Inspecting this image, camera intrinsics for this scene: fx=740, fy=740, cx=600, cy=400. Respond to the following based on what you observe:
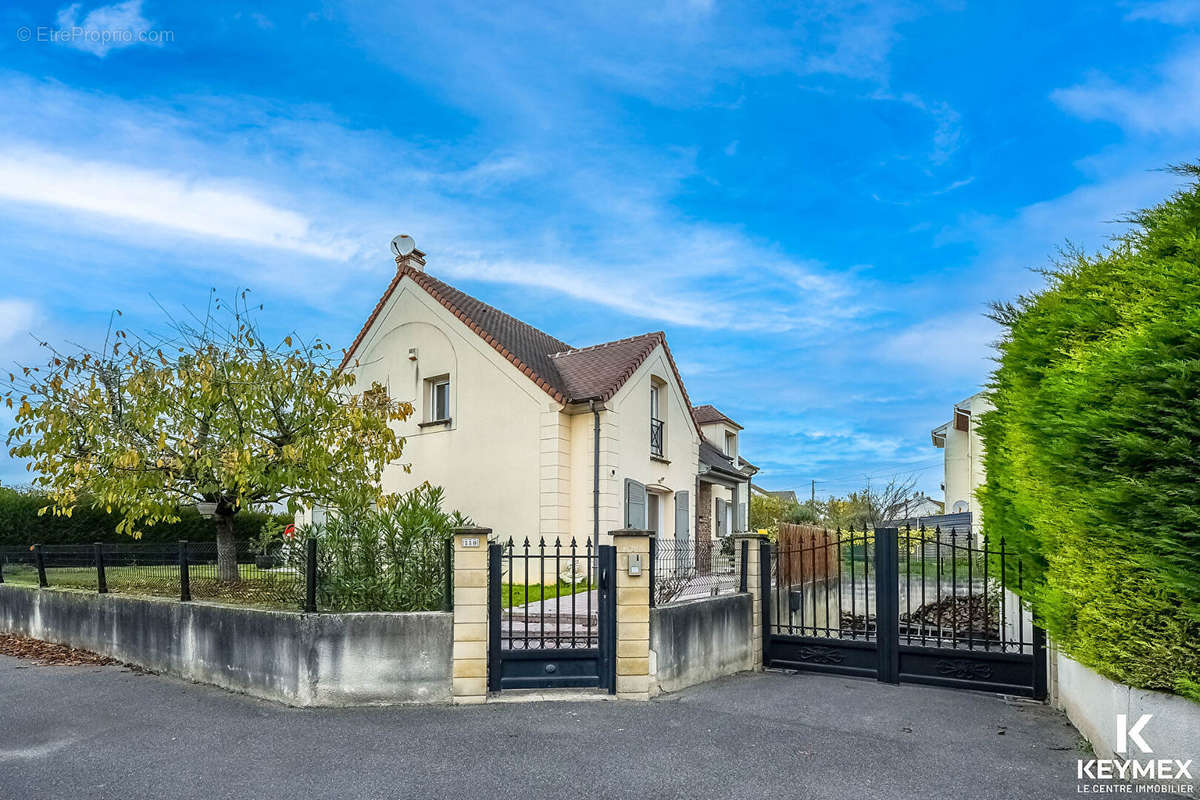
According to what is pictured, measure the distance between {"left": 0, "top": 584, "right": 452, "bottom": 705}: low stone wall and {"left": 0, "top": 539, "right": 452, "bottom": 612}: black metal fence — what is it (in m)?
0.31

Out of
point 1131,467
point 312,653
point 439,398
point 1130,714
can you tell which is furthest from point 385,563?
point 439,398

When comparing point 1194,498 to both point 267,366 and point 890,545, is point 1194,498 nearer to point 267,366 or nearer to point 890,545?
point 890,545

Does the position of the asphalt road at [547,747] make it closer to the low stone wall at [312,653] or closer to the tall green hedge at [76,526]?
the low stone wall at [312,653]

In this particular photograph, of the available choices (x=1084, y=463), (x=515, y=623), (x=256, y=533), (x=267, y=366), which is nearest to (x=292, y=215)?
(x=267, y=366)

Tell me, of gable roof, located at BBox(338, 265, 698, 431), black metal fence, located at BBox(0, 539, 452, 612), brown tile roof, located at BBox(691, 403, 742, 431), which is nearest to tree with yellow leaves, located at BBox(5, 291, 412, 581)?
black metal fence, located at BBox(0, 539, 452, 612)

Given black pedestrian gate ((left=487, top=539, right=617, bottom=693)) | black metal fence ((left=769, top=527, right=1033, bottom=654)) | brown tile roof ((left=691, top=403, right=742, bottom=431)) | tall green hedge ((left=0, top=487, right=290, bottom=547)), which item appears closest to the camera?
black pedestrian gate ((left=487, top=539, right=617, bottom=693))

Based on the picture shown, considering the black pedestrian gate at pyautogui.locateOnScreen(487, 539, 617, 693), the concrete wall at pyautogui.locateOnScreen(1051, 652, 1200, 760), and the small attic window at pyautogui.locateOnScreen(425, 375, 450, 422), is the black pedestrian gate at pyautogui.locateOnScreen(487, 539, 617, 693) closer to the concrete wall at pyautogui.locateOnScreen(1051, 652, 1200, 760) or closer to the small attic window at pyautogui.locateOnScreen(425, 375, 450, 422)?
the concrete wall at pyautogui.locateOnScreen(1051, 652, 1200, 760)

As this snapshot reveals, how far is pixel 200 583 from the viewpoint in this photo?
30.7 feet

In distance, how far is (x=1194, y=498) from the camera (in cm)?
446

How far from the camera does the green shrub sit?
25.5 ft

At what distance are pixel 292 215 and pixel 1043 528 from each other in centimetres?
959

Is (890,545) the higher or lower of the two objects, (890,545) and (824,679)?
the higher

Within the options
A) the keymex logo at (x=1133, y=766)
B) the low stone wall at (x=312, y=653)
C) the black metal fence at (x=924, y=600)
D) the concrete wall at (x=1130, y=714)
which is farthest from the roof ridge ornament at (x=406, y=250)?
the keymex logo at (x=1133, y=766)

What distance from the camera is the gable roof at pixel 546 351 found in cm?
1574
